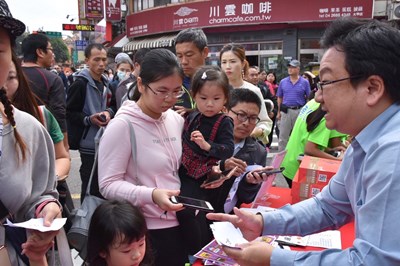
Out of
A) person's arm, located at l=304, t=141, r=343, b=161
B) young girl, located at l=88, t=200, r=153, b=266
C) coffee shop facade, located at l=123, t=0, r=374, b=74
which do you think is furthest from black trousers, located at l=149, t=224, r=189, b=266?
coffee shop facade, located at l=123, t=0, r=374, b=74

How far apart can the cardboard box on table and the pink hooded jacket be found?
0.98 m

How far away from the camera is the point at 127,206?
1.78 m

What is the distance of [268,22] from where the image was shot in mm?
16094

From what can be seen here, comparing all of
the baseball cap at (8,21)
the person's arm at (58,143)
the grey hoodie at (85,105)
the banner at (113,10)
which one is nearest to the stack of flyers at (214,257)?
the person's arm at (58,143)

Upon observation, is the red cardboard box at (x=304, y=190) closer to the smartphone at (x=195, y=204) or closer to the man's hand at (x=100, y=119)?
the smartphone at (x=195, y=204)

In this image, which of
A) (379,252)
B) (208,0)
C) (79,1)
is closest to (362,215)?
(379,252)

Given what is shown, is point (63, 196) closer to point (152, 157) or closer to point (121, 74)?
point (152, 157)

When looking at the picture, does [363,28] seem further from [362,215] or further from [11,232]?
[11,232]

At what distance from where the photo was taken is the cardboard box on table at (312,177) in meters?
2.51

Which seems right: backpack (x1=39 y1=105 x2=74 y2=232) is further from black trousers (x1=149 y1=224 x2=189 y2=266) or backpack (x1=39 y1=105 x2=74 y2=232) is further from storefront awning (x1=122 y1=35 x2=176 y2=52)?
storefront awning (x1=122 y1=35 x2=176 y2=52)

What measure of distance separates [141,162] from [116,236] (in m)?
0.37

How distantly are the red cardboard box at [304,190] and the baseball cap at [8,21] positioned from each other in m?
2.02

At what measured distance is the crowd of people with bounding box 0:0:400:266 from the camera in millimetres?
1155

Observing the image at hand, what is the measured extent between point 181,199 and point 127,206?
0.26 m
